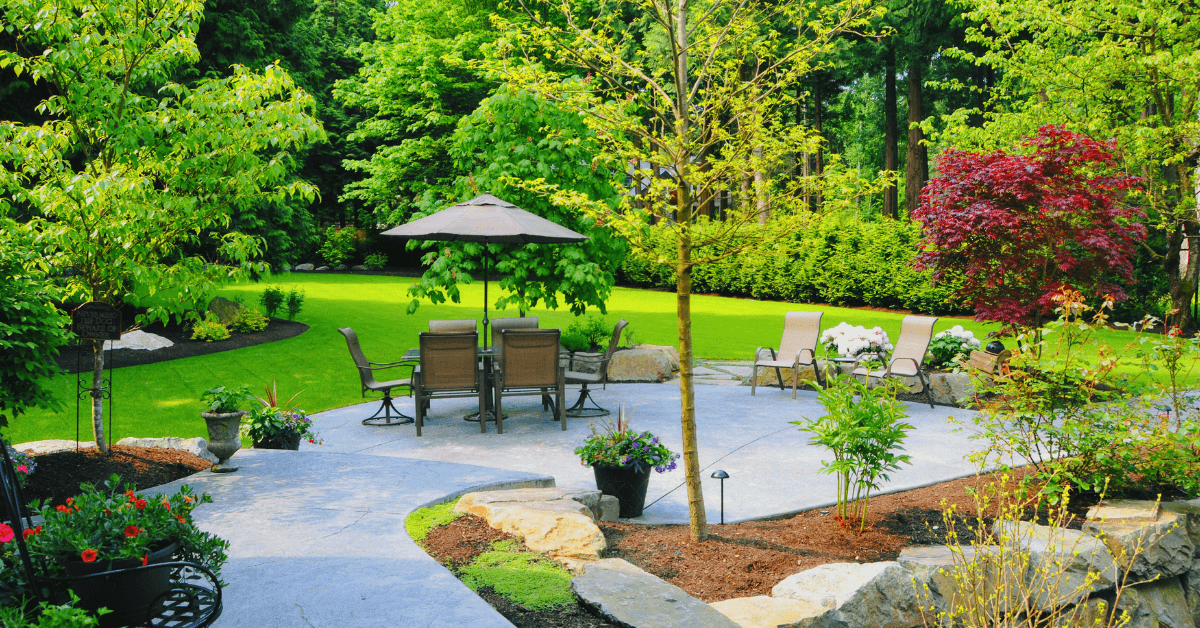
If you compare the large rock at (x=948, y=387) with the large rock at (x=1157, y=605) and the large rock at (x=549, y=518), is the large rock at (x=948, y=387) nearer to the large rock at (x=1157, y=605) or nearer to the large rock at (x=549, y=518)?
the large rock at (x=1157, y=605)

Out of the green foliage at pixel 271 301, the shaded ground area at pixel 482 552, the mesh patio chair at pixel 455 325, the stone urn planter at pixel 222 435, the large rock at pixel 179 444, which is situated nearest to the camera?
the shaded ground area at pixel 482 552

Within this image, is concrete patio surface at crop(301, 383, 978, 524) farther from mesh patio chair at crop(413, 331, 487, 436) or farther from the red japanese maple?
the red japanese maple

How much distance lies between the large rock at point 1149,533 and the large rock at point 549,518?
2.87m

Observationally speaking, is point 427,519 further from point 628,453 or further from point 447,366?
point 447,366

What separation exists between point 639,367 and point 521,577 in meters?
6.96

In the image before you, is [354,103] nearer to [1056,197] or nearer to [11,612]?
[1056,197]

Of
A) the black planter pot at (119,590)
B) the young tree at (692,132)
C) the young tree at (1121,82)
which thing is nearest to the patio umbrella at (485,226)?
the young tree at (692,132)

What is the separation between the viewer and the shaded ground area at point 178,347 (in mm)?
11465

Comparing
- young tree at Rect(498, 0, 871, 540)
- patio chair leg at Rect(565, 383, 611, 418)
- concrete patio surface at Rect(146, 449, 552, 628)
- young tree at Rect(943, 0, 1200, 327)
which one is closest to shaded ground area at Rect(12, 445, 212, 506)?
concrete patio surface at Rect(146, 449, 552, 628)

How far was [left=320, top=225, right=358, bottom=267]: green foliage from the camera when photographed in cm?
3206

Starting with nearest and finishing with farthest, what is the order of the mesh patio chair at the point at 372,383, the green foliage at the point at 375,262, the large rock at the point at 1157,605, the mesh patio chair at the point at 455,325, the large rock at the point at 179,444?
the large rock at the point at 1157,605 → the large rock at the point at 179,444 → the mesh patio chair at the point at 372,383 → the mesh patio chair at the point at 455,325 → the green foliage at the point at 375,262

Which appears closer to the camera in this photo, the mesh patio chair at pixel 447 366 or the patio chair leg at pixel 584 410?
the mesh patio chair at pixel 447 366

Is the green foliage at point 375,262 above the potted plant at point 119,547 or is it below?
above

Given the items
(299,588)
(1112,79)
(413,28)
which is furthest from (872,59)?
(299,588)
